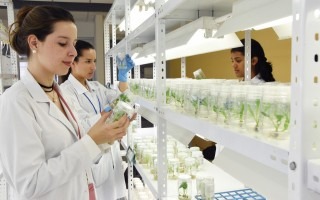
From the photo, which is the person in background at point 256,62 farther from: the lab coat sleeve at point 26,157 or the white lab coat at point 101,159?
the lab coat sleeve at point 26,157

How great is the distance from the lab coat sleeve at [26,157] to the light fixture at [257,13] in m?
0.82

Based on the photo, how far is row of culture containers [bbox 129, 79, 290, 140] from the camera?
717 mm

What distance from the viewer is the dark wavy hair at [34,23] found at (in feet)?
4.31

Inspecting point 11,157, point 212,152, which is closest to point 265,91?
point 11,157

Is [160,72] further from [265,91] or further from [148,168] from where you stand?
[148,168]

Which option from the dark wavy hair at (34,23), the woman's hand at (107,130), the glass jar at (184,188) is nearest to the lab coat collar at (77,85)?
the dark wavy hair at (34,23)

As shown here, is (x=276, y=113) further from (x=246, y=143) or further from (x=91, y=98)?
(x=91, y=98)

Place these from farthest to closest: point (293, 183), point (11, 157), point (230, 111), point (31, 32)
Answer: point (31, 32) → point (11, 157) → point (230, 111) → point (293, 183)

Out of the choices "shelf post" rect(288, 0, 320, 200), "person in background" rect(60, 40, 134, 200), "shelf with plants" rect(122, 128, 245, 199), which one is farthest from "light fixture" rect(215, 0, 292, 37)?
"person in background" rect(60, 40, 134, 200)

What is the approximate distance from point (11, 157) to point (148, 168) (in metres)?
1.02

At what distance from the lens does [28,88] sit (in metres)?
1.34

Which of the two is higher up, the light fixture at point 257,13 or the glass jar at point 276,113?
the light fixture at point 257,13

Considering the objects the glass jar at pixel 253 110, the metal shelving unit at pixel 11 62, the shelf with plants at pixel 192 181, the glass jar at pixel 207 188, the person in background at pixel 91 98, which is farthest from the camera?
the metal shelving unit at pixel 11 62

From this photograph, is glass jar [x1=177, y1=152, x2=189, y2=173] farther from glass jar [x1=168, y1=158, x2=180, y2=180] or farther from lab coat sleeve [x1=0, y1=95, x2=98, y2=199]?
lab coat sleeve [x1=0, y1=95, x2=98, y2=199]
